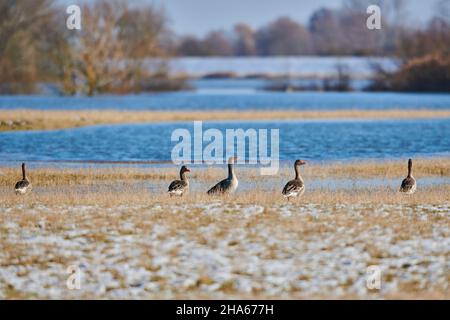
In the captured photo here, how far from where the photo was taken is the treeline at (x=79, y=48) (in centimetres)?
7369

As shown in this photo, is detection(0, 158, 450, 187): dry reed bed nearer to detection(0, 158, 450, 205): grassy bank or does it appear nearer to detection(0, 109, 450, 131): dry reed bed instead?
detection(0, 158, 450, 205): grassy bank

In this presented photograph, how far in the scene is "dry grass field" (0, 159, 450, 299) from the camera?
40.5 ft

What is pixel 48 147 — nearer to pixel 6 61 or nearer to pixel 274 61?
pixel 6 61

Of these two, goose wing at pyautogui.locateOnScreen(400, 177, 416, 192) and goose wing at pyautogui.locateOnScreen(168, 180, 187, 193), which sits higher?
goose wing at pyautogui.locateOnScreen(400, 177, 416, 192)

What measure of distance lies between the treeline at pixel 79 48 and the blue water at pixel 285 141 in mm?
29942

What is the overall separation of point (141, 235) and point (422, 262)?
441 cm

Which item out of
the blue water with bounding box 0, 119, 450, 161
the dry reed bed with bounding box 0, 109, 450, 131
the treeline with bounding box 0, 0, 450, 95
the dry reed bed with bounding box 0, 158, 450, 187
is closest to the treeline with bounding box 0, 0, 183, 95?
the treeline with bounding box 0, 0, 450, 95

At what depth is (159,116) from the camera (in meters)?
48.0

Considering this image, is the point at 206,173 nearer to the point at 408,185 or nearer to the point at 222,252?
the point at 408,185

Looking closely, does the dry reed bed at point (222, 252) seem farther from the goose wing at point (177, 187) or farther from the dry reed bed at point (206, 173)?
the dry reed bed at point (206, 173)

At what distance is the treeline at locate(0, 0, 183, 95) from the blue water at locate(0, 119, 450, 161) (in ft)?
98.2

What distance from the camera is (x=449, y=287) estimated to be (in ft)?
40.9
